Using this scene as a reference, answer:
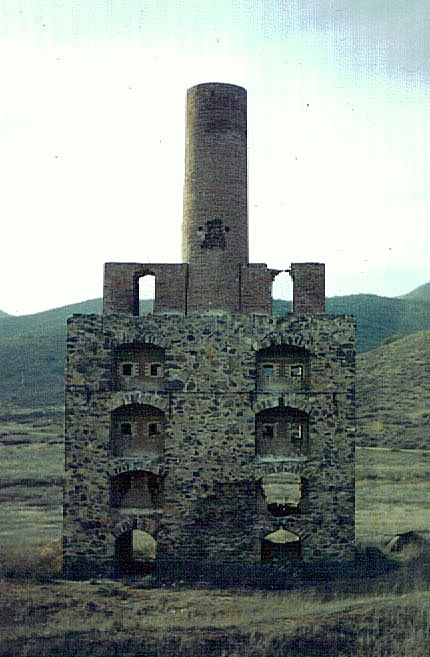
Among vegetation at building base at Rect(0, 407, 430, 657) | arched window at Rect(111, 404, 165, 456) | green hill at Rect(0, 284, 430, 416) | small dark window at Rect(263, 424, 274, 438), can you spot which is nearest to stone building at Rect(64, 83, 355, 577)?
arched window at Rect(111, 404, 165, 456)

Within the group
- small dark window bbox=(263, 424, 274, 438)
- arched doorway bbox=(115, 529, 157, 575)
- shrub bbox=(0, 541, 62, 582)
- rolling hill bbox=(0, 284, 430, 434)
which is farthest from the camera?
rolling hill bbox=(0, 284, 430, 434)

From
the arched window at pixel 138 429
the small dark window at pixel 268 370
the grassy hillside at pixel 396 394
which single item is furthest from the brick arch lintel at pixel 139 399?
the grassy hillside at pixel 396 394

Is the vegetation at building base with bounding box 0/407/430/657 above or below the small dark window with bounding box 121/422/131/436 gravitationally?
below

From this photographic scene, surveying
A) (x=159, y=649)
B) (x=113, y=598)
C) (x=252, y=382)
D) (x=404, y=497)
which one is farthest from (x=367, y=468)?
(x=159, y=649)

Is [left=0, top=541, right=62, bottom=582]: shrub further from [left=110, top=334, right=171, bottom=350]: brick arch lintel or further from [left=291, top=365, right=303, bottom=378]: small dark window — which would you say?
[left=291, top=365, right=303, bottom=378]: small dark window

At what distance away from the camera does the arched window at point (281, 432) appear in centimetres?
2181

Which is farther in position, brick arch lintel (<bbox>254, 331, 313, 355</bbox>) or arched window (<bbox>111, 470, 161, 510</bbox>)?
arched window (<bbox>111, 470, 161, 510</bbox>)

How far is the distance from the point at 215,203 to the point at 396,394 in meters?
38.3

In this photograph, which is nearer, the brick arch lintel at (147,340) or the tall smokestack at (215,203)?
the brick arch lintel at (147,340)

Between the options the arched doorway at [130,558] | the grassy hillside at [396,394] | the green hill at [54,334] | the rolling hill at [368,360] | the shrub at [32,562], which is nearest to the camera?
the shrub at [32,562]

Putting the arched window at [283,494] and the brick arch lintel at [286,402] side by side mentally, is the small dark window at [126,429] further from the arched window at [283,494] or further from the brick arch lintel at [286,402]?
the arched window at [283,494]

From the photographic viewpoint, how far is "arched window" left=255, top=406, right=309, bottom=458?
21.8 meters

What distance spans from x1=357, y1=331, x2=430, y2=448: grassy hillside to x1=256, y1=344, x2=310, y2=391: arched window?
2786 cm

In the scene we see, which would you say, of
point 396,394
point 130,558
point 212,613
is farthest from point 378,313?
point 212,613
